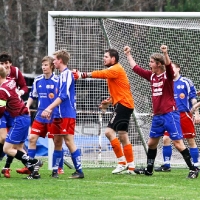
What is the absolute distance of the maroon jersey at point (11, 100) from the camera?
11820 millimetres

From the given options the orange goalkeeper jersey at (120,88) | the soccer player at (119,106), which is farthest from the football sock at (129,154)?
the orange goalkeeper jersey at (120,88)

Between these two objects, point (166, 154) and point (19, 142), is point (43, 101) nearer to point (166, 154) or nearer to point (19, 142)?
point (19, 142)

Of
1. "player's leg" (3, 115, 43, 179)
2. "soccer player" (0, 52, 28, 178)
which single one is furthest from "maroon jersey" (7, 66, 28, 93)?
"player's leg" (3, 115, 43, 179)

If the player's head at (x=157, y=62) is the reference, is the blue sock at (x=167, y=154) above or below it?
below

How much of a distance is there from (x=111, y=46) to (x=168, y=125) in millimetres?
3180

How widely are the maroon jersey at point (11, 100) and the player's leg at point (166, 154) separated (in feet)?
10.5

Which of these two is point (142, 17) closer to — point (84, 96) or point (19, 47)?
point (84, 96)

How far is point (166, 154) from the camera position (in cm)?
1481

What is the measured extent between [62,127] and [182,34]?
13.2 ft

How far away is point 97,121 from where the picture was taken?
15.6m

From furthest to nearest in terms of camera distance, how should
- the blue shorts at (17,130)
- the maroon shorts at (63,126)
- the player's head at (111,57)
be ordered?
the player's head at (111,57) → the maroon shorts at (63,126) → the blue shorts at (17,130)

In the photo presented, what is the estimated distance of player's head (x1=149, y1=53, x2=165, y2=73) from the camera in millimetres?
12727

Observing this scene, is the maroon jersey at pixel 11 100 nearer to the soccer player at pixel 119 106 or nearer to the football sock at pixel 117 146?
the soccer player at pixel 119 106

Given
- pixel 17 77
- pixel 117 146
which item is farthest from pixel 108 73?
pixel 17 77
